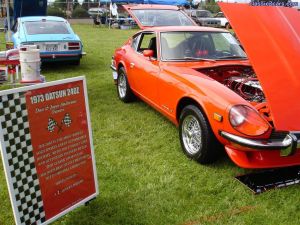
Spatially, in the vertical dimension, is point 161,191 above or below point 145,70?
below

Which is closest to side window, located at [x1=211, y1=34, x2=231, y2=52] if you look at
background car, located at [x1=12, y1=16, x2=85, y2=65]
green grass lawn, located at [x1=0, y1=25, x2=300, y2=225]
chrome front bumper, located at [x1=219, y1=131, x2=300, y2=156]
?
green grass lawn, located at [x1=0, y1=25, x2=300, y2=225]

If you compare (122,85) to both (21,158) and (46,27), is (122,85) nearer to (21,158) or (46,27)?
(21,158)

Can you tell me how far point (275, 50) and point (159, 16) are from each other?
4.04 m

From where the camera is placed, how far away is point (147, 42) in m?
5.84

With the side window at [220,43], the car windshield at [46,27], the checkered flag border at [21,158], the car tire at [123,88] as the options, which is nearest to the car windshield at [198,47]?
the side window at [220,43]

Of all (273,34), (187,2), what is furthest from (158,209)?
(187,2)

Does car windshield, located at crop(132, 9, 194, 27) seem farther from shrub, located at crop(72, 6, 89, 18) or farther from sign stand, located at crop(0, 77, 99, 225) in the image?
shrub, located at crop(72, 6, 89, 18)

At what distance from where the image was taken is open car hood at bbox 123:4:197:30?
672cm

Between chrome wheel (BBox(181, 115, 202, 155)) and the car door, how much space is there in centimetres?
86

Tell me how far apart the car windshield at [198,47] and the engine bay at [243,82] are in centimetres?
27

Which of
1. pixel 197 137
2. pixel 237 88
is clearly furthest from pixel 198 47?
pixel 197 137

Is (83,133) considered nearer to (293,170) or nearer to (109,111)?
(293,170)

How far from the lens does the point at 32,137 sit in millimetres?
2336

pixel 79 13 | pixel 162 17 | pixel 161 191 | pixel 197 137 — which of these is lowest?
pixel 161 191
